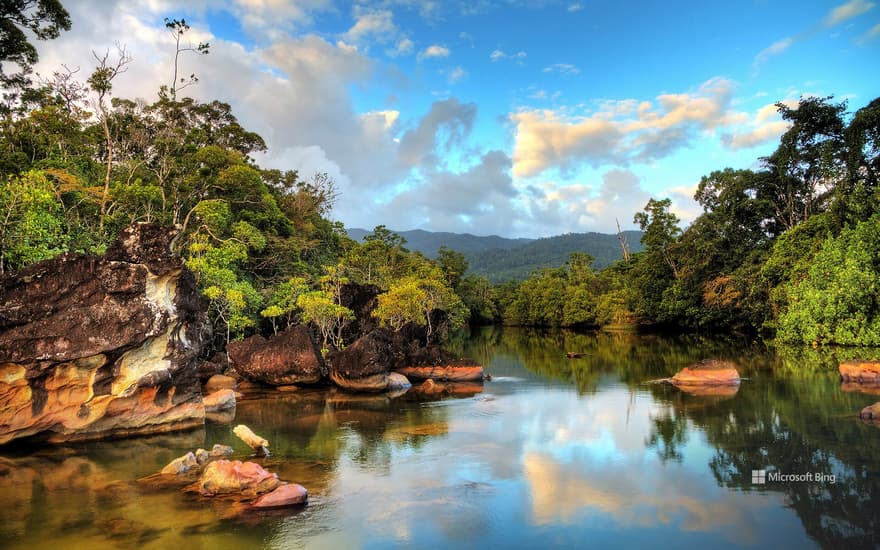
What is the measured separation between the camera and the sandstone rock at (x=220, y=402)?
19.8m

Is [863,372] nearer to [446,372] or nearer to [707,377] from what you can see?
[707,377]

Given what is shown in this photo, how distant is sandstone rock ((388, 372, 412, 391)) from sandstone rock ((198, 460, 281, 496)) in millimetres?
13886

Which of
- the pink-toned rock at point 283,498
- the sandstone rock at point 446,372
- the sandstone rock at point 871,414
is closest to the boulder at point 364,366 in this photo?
the sandstone rock at point 446,372

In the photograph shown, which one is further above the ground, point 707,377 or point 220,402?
point 220,402

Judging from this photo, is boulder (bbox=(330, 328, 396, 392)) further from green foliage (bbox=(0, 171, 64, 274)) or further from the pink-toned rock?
the pink-toned rock

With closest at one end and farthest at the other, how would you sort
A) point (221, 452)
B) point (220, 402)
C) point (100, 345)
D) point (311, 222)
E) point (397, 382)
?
1. point (221, 452)
2. point (100, 345)
3. point (220, 402)
4. point (397, 382)
5. point (311, 222)

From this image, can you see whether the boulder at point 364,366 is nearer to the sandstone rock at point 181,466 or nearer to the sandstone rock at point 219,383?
the sandstone rock at point 219,383

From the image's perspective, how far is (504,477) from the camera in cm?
1257

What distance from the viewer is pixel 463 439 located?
52.5 ft

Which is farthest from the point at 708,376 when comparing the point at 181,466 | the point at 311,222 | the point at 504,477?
the point at 311,222

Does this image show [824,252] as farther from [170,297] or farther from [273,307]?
[170,297]

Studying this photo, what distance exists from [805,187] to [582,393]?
1280 inches

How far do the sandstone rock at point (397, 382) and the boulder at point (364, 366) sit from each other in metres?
0.57

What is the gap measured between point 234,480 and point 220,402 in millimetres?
9780
